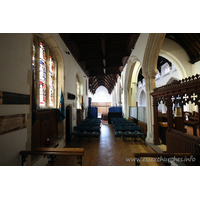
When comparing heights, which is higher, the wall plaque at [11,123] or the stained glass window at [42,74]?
the stained glass window at [42,74]

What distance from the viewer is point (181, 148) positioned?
281 cm

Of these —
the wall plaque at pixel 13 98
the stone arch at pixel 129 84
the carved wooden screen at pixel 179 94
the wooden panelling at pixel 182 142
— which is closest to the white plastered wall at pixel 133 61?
the stone arch at pixel 129 84

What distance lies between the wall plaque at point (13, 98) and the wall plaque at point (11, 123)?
0.93 feet

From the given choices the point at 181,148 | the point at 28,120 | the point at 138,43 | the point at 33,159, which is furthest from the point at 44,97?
the point at 138,43

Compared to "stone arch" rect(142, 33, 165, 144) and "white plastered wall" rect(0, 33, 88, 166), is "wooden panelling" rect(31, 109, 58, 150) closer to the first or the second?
"white plastered wall" rect(0, 33, 88, 166)

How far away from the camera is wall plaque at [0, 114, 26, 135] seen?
188 centimetres

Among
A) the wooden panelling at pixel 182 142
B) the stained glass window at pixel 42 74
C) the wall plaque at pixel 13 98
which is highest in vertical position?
the stained glass window at pixel 42 74

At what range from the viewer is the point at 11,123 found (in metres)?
2.03

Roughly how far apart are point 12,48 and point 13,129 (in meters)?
1.61

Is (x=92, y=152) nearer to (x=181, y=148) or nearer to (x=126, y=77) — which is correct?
(x=181, y=148)

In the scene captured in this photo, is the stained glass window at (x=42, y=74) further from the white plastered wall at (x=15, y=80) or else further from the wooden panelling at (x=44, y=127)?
the white plastered wall at (x=15, y=80)

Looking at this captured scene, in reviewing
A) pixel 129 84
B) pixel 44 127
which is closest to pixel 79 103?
pixel 129 84

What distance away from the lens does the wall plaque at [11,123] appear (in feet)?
6.15

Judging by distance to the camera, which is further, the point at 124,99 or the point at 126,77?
the point at 124,99
